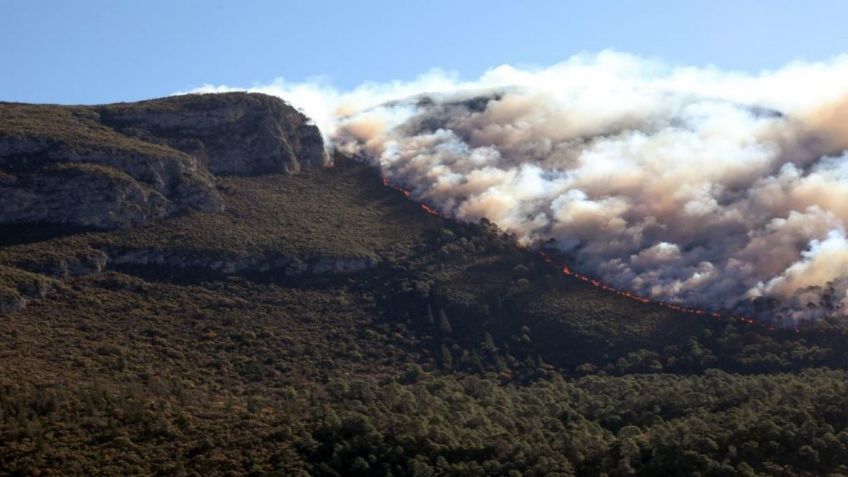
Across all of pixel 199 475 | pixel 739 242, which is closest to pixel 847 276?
pixel 739 242

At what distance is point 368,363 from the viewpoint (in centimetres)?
15000

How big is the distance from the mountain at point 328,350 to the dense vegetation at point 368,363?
1.21 feet

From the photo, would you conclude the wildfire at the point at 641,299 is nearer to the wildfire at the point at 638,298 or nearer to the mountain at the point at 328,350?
the wildfire at the point at 638,298

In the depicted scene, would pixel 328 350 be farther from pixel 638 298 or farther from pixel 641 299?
pixel 641 299

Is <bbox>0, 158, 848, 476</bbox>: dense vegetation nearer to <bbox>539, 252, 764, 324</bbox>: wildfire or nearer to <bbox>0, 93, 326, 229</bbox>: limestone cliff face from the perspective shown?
<bbox>539, 252, 764, 324</bbox>: wildfire

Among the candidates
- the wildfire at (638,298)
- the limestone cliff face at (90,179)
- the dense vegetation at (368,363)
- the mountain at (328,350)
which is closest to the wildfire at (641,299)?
the wildfire at (638,298)

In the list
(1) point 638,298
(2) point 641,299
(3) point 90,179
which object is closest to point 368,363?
(1) point 638,298

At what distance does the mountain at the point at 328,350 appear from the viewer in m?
110

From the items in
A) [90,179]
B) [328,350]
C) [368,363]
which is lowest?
[368,363]

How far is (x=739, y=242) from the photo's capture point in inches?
7106

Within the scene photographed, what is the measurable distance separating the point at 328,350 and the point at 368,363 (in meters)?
5.86

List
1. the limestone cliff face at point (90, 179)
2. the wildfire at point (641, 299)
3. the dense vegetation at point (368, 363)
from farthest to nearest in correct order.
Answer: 1. the limestone cliff face at point (90, 179)
2. the wildfire at point (641, 299)
3. the dense vegetation at point (368, 363)

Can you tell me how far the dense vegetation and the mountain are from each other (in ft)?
1.21

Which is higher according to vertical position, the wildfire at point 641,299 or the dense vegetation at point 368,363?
the wildfire at point 641,299
